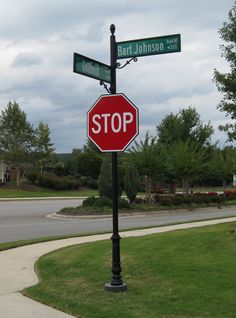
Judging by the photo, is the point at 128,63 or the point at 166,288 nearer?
the point at 166,288

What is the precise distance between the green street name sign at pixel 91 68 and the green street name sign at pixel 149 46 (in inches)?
12.6

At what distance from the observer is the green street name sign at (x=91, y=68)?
726 centimetres

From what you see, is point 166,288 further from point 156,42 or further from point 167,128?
point 167,128

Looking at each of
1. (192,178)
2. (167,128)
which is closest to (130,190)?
(192,178)

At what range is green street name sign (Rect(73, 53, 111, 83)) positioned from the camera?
286 inches

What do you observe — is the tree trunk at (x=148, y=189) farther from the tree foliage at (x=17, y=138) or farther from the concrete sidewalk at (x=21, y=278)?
the tree foliage at (x=17, y=138)

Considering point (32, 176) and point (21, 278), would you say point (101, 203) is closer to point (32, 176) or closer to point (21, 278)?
point (21, 278)

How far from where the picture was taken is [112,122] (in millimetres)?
7195

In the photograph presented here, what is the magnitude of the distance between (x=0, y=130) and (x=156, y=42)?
52.4 meters

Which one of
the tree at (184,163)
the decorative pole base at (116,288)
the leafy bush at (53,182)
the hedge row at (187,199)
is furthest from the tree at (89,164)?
the decorative pole base at (116,288)

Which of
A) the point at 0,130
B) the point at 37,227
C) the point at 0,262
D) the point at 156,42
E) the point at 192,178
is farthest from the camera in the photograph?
the point at 0,130

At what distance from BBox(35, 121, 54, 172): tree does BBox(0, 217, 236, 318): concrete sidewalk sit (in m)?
47.7

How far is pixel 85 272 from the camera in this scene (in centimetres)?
869

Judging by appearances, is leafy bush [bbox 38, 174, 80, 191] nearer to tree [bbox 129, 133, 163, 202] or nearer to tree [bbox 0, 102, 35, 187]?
tree [bbox 0, 102, 35, 187]
